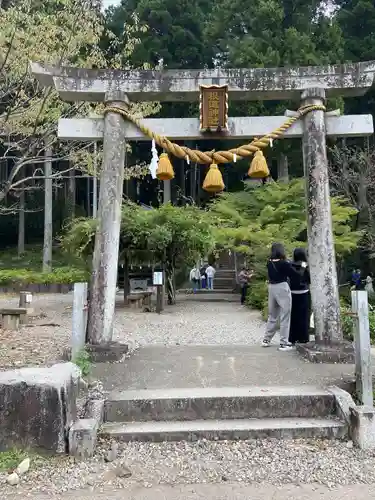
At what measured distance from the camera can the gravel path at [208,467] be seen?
3.74 meters

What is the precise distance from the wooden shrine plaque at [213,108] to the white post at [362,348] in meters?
3.55

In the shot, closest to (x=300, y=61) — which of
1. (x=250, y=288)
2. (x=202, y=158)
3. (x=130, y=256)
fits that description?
(x=250, y=288)

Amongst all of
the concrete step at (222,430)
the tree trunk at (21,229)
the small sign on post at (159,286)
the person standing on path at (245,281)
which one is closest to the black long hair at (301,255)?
the concrete step at (222,430)

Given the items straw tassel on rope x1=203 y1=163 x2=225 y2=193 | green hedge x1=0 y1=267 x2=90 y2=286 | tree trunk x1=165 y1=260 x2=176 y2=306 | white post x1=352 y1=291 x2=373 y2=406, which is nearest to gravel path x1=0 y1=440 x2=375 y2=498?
white post x1=352 y1=291 x2=373 y2=406

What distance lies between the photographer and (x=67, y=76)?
7.18 metres

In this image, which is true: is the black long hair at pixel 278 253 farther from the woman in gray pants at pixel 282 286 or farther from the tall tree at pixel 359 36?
the tall tree at pixel 359 36

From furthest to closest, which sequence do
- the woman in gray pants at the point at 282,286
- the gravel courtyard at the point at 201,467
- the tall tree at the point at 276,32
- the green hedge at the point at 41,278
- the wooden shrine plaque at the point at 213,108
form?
the green hedge at the point at 41,278, the tall tree at the point at 276,32, the wooden shrine plaque at the point at 213,108, the woman in gray pants at the point at 282,286, the gravel courtyard at the point at 201,467

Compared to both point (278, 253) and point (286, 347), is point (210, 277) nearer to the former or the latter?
point (286, 347)

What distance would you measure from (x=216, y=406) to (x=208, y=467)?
2.83 feet

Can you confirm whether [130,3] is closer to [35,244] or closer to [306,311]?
[35,244]

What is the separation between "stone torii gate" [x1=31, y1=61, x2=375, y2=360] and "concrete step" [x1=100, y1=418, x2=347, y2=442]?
2331 mm

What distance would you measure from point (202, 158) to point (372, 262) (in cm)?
1740

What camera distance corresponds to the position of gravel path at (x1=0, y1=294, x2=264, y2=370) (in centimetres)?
776

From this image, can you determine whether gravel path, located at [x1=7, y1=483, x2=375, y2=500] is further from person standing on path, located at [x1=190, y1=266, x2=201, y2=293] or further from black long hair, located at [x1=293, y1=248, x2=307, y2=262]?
person standing on path, located at [x1=190, y1=266, x2=201, y2=293]
